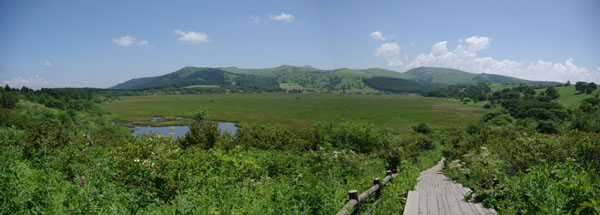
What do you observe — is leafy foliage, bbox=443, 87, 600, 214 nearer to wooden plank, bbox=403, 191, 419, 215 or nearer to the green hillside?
wooden plank, bbox=403, 191, 419, 215

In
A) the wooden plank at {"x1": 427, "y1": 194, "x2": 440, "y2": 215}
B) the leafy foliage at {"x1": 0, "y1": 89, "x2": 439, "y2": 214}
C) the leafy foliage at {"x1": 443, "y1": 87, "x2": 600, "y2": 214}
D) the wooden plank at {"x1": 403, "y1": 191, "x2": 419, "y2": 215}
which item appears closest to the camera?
the leafy foliage at {"x1": 0, "y1": 89, "x2": 439, "y2": 214}

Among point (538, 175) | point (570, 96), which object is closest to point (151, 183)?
point (538, 175)

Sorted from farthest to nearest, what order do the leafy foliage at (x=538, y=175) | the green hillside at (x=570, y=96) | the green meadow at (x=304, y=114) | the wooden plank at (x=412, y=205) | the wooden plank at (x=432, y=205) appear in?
the green hillside at (x=570, y=96) < the green meadow at (x=304, y=114) < the wooden plank at (x=432, y=205) < the wooden plank at (x=412, y=205) < the leafy foliage at (x=538, y=175)

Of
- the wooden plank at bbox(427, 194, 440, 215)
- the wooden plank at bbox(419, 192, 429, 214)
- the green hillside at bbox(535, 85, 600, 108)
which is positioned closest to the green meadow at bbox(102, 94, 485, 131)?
the green hillside at bbox(535, 85, 600, 108)

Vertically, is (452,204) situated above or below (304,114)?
above

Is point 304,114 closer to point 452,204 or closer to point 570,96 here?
point 452,204

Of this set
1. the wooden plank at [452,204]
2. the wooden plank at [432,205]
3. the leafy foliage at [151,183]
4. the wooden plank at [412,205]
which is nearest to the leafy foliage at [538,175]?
the wooden plank at [452,204]

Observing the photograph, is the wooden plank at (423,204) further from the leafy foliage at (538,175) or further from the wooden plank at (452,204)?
the leafy foliage at (538,175)

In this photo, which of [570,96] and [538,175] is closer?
[538,175]

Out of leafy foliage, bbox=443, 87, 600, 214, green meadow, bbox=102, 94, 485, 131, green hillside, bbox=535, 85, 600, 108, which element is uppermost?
leafy foliage, bbox=443, 87, 600, 214

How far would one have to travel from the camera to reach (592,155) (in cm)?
999


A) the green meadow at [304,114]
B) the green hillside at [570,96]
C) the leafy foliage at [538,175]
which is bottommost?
the green meadow at [304,114]

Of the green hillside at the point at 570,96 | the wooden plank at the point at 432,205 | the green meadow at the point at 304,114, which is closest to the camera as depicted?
the wooden plank at the point at 432,205

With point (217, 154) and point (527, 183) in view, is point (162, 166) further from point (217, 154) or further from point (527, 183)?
point (527, 183)
